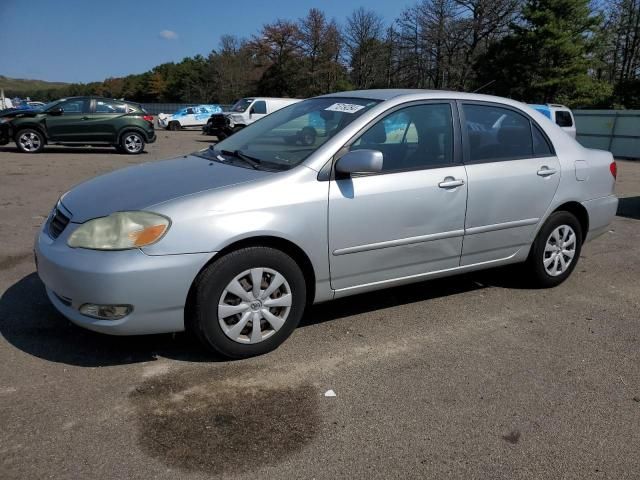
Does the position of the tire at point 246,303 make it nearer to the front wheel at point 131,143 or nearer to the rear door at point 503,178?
the rear door at point 503,178

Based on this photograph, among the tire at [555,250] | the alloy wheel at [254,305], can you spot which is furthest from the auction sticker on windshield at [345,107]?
the tire at [555,250]

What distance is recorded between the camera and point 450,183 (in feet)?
12.8

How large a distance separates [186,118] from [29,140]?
2076 centimetres

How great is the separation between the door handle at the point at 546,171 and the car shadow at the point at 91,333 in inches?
47.9

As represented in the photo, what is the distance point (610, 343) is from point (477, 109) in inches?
77.2

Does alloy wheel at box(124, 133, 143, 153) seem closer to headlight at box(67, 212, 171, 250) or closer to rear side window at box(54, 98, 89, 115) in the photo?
rear side window at box(54, 98, 89, 115)

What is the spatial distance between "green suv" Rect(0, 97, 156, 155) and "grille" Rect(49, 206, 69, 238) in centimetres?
1343

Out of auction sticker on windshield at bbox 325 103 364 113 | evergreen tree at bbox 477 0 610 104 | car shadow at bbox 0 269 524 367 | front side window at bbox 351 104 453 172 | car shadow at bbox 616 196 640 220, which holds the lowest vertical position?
car shadow at bbox 616 196 640 220

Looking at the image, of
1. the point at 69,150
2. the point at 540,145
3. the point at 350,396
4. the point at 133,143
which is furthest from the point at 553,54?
the point at 350,396

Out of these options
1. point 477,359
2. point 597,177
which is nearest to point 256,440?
point 477,359

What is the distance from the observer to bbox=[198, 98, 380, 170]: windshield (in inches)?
144

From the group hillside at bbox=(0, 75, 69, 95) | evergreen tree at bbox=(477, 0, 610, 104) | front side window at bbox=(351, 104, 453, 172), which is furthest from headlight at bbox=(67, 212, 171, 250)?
hillside at bbox=(0, 75, 69, 95)

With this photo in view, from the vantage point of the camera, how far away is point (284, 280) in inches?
131

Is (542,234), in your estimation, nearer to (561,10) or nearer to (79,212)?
(79,212)
